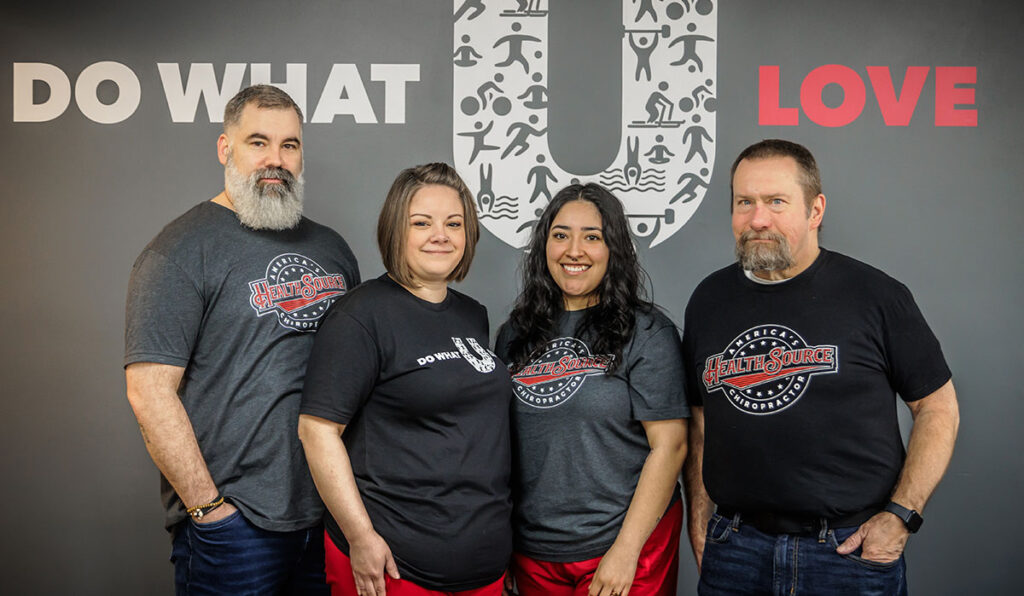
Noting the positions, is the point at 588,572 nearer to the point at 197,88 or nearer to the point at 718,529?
the point at 718,529

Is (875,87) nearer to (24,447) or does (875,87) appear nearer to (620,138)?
(620,138)

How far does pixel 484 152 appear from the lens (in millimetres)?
2980

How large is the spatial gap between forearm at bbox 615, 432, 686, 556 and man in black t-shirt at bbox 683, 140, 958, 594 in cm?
11

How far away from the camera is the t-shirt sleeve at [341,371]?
1.70 metres

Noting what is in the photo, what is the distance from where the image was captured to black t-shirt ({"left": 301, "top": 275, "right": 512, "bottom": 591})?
1736 millimetres

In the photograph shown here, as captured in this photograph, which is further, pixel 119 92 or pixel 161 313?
pixel 119 92

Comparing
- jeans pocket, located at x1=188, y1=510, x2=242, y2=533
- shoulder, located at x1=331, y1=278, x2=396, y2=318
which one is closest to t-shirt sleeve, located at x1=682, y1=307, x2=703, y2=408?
shoulder, located at x1=331, y1=278, x2=396, y2=318

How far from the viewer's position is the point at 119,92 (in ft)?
9.93

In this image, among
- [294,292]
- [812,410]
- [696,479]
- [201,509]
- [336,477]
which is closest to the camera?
[336,477]

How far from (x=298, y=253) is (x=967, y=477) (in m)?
2.60

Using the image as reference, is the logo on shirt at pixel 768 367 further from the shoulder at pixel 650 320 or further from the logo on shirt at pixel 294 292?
the logo on shirt at pixel 294 292

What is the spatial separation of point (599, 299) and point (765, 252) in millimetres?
460

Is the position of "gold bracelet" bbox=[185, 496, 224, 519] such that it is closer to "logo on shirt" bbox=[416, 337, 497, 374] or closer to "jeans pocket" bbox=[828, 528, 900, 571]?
"logo on shirt" bbox=[416, 337, 497, 374]

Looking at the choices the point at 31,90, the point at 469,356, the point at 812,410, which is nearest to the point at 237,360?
the point at 469,356
